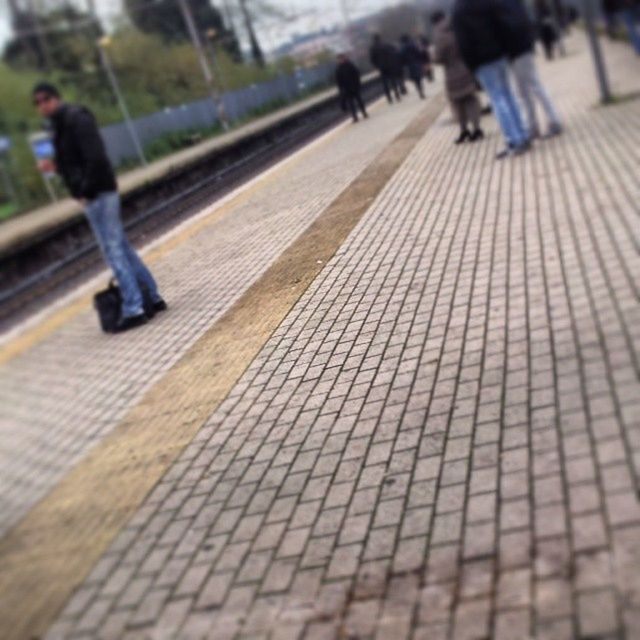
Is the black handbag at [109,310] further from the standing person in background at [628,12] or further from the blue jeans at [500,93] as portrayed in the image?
the standing person in background at [628,12]

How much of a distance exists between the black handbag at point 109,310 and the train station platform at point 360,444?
0.42 feet

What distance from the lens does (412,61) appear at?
2511 centimetres

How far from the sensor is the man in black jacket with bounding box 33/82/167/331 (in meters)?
6.71

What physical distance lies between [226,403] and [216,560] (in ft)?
5.40

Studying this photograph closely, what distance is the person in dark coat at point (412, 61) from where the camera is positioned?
24703 mm

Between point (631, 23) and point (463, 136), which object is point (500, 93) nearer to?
point (463, 136)

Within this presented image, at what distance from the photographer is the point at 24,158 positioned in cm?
3269

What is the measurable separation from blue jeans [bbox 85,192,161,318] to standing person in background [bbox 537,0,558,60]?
20.7m

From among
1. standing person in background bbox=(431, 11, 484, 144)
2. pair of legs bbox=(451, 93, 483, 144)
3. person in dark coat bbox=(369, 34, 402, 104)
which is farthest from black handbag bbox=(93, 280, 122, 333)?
person in dark coat bbox=(369, 34, 402, 104)

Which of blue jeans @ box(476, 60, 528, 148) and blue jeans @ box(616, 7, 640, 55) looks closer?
blue jeans @ box(476, 60, 528, 148)

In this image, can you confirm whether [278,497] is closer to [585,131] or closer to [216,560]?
[216,560]

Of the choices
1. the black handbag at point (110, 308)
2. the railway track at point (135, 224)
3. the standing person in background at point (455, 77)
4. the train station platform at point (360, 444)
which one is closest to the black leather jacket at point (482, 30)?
the standing person in background at point (455, 77)

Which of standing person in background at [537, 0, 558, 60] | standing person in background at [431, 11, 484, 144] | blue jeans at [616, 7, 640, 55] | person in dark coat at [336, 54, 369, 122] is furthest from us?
standing person in background at [537, 0, 558, 60]

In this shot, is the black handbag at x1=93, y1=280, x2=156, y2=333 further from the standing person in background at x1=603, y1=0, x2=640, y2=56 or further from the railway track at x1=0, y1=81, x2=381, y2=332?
the standing person in background at x1=603, y1=0, x2=640, y2=56
